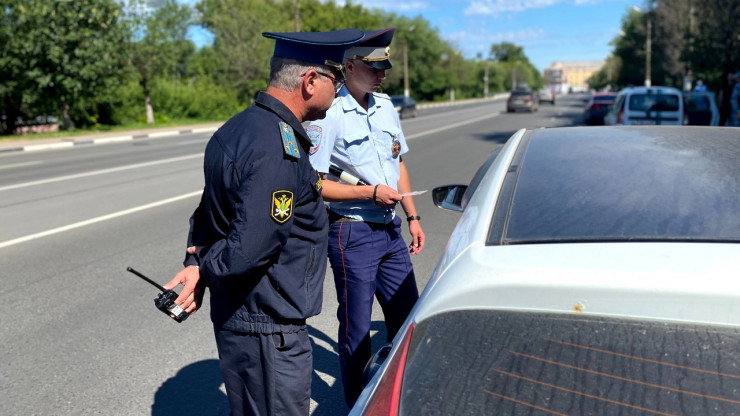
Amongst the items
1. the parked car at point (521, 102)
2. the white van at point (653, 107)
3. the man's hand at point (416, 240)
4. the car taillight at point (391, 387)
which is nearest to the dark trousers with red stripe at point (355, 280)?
the man's hand at point (416, 240)

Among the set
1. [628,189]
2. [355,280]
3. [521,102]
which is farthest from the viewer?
[521,102]

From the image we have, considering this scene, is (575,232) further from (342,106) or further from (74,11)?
(74,11)

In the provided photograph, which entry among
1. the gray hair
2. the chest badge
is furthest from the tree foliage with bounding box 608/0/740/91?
the gray hair

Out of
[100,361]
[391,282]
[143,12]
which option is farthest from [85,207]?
[143,12]

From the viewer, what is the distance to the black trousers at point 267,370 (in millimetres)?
2002

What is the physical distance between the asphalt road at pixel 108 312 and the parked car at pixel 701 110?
31.8ft

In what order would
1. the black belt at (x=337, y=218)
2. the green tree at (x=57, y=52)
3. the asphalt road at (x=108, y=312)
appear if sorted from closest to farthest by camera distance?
1. the black belt at (x=337, y=218)
2. the asphalt road at (x=108, y=312)
3. the green tree at (x=57, y=52)

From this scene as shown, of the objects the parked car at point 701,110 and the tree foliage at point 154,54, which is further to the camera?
the tree foliage at point 154,54

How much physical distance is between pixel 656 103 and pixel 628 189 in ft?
49.7

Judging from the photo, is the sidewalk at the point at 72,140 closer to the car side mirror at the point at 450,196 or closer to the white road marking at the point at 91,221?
the white road marking at the point at 91,221

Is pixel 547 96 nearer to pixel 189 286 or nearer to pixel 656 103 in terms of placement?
pixel 656 103

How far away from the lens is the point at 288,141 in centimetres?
189

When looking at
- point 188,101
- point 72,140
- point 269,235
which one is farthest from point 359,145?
point 188,101

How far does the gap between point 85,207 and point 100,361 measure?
5759mm
